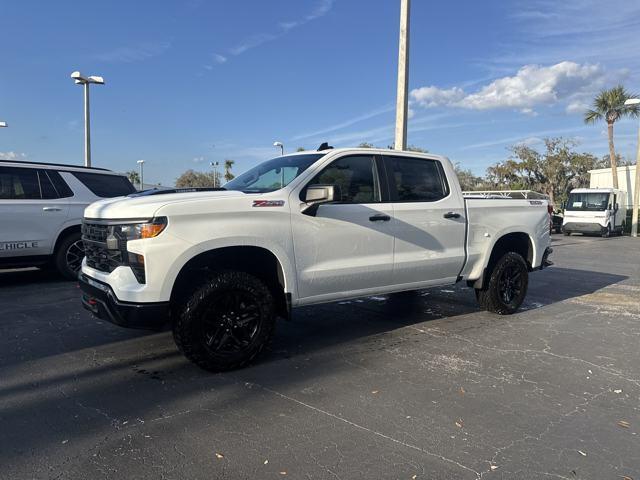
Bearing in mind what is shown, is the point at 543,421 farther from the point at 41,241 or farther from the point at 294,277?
the point at 41,241

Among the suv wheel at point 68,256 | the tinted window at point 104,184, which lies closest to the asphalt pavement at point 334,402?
the suv wheel at point 68,256

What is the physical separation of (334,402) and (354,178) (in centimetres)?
227

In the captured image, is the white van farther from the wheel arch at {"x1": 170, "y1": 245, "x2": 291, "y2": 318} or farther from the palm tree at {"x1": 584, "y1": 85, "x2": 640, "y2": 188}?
the wheel arch at {"x1": 170, "y1": 245, "x2": 291, "y2": 318}

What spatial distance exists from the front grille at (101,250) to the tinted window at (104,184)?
441 centimetres

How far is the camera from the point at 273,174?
501 cm

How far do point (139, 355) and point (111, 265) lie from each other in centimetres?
106

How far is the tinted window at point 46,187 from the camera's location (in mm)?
7961

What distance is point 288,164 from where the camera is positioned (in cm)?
506

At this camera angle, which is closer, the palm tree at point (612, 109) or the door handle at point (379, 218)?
the door handle at point (379, 218)

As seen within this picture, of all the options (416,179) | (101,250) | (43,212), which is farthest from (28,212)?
(416,179)

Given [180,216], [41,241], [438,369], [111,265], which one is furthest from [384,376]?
[41,241]

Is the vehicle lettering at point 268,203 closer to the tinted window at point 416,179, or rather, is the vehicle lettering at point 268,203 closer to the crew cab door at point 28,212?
the tinted window at point 416,179

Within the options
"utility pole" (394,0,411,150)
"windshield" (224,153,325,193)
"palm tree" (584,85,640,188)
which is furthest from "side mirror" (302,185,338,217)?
"palm tree" (584,85,640,188)

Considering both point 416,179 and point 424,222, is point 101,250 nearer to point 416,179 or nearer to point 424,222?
point 424,222
